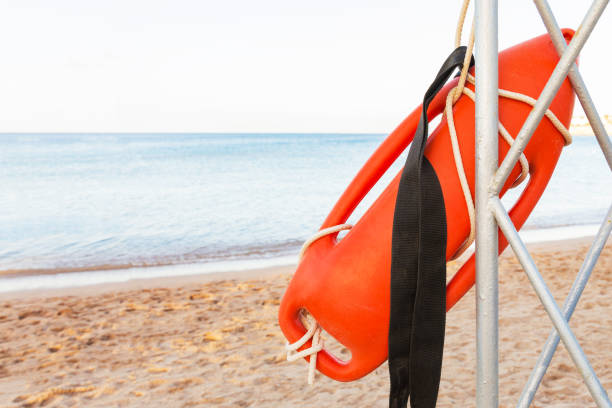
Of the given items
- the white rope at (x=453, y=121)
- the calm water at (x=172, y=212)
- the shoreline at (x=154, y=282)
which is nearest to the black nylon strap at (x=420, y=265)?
the white rope at (x=453, y=121)

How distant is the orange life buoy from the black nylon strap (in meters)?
0.03

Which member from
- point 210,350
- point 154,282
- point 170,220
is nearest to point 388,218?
point 210,350

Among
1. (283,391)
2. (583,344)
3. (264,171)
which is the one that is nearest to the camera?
(283,391)

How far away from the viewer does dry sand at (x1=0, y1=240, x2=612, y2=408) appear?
2.47 m

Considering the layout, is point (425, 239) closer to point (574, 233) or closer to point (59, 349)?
point (59, 349)

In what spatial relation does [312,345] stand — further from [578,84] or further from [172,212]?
[172,212]

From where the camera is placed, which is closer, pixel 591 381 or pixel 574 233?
pixel 591 381

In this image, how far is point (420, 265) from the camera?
0.76m

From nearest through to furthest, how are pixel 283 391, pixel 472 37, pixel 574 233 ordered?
pixel 472 37 → pixel 283 391 → pixel 574 233

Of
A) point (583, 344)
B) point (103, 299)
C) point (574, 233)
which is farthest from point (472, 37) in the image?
point (574, 233)

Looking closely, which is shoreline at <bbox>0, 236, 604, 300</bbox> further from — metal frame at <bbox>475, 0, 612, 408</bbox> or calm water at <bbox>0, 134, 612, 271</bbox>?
metal frame at <bbox>475, 0, 612, 408</bbox>

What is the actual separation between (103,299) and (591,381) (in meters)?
4.44

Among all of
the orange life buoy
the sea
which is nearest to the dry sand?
the sea

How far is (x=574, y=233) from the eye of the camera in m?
7.32
